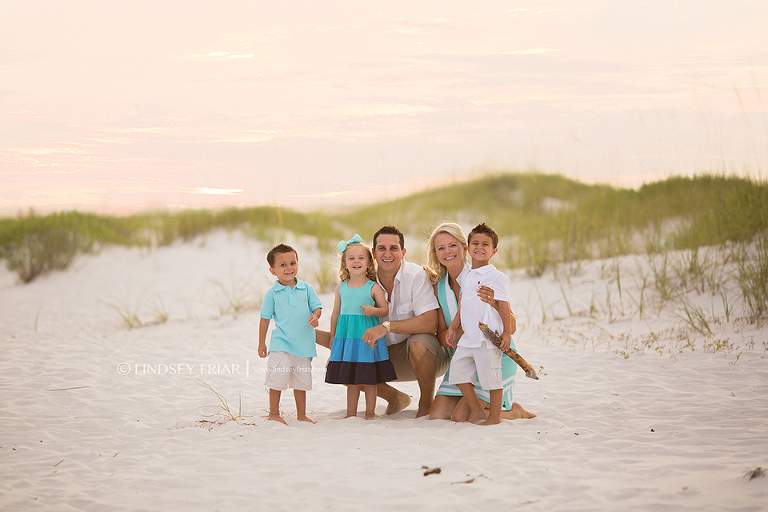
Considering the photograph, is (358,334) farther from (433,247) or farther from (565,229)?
(565,229)

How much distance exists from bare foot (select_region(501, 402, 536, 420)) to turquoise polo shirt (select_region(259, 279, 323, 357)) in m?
1.46

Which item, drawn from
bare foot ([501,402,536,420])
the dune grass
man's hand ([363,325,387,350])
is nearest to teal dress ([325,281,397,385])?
man's hand ([363,325,387,350])

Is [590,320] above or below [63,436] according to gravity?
above

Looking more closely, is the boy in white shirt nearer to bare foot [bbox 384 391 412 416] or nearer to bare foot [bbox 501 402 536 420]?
bare foot [bbox 501 402 536 420]

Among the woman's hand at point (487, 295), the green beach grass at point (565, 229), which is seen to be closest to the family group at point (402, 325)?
the woman's hand at point (487, 295)

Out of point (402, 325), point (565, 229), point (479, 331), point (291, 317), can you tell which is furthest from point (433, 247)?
point (565, 229)

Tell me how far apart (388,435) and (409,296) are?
1026mm

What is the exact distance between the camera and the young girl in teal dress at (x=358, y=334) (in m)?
4.18

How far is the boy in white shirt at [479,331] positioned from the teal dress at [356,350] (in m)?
0.50

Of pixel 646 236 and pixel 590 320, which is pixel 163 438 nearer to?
pixel 590 320

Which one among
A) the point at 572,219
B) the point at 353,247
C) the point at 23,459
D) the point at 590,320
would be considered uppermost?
the point at 572,219

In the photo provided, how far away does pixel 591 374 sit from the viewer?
5.82m

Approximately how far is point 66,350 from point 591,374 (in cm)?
617

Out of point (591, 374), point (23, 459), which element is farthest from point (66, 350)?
point (591, 374)
